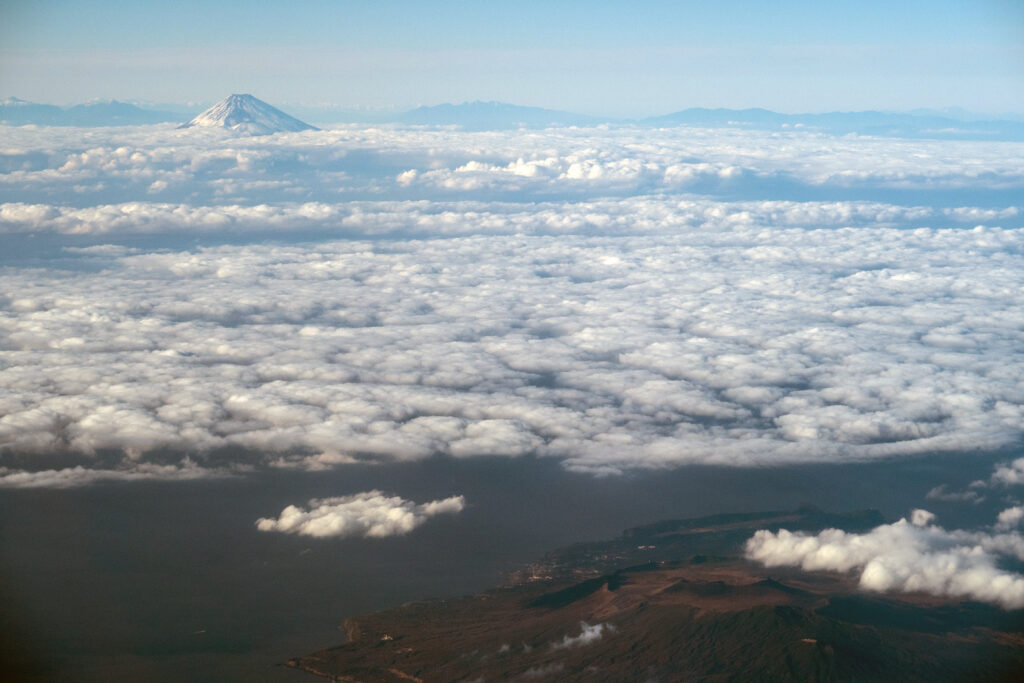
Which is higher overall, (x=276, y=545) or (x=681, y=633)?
(x=681, y=633)

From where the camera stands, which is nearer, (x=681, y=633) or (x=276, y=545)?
(x=681, y=633)

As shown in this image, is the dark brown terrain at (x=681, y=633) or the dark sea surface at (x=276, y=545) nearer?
the dark brown terrain at (x=681, y=633)

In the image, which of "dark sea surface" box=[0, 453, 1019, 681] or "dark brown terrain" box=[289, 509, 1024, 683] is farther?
"dark sea surface" box=[0, 453, 1019, 681]

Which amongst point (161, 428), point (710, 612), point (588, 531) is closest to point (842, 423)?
point (588, 531)
